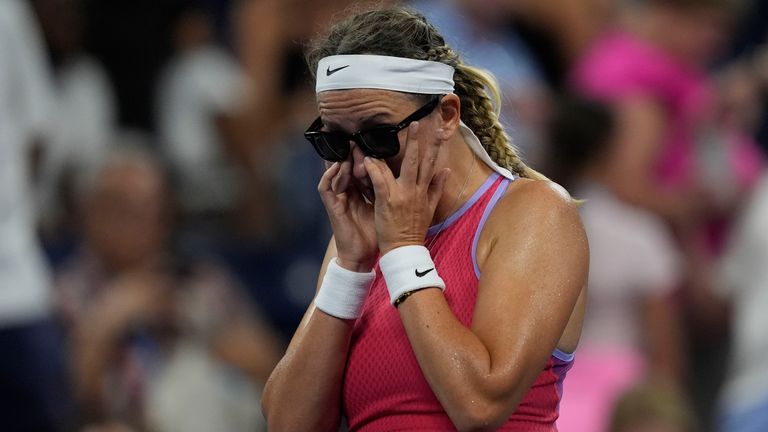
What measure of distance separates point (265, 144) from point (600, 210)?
2081mm

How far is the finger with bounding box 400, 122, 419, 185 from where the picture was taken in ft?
10.1

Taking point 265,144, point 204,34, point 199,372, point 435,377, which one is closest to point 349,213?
point 435,377

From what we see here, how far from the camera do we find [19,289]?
210 inches

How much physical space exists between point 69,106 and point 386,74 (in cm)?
509

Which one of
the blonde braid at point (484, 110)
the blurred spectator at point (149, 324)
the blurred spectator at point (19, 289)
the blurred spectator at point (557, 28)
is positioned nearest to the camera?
the blonde braid at point (484, 110)

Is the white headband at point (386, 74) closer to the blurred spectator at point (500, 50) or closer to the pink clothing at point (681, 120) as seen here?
the blurred spectator at point (500, 50)

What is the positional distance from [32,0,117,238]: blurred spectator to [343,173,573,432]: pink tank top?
4302 millimetres

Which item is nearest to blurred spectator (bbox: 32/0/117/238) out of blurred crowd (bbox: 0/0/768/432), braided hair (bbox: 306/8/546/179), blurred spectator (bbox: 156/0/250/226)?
blurred crowd (bbox: 0/0/768/432)

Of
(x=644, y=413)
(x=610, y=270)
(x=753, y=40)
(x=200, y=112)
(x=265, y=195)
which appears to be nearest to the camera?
(x=644, y=413)

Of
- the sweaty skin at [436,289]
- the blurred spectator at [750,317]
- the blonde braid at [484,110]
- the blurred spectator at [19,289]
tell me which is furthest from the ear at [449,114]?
the blurred spectator at [750,317]

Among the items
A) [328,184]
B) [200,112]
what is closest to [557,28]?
[200,112]

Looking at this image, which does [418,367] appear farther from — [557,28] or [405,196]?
[557,28]

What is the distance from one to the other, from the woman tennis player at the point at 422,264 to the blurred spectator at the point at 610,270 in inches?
112

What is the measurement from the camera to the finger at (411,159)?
309cm
